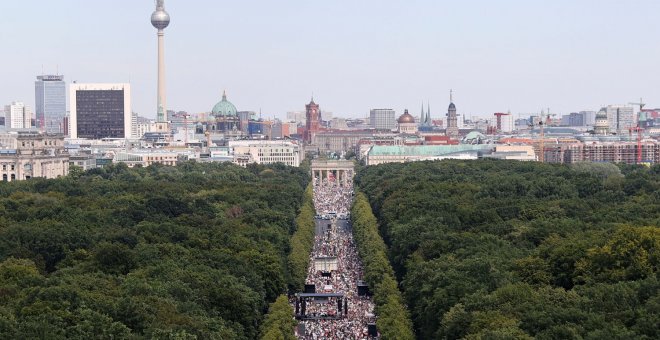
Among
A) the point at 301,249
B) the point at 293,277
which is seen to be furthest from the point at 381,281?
the point at 301,249

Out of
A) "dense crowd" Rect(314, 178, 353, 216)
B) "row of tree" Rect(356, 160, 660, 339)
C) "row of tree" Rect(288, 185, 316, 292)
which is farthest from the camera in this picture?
"dense crowd" Rect(314, 178, 353, 216)

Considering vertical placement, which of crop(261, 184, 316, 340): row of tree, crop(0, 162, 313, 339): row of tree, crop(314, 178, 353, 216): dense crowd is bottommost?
crop(314, 178, 353, 216): dense crowd

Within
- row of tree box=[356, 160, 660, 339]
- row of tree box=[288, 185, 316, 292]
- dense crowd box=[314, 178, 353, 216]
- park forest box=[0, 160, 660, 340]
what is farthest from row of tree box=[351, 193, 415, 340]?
dense crowd box=[314, 178, 353, 216]

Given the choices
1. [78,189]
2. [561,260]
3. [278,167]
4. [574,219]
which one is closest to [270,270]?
[561,260]

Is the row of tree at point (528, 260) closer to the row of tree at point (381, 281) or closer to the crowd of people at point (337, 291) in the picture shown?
the row of tree at point (381, 281)

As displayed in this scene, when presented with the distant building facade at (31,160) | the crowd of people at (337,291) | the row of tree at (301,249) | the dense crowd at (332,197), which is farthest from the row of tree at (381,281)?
the distant building facade at (31,160)

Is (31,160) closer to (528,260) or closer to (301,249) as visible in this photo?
(301,249)

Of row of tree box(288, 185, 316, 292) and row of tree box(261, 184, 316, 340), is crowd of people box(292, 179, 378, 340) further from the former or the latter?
row of tree box(261, 184, 316, 340)

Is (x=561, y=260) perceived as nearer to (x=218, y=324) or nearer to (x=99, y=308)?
(x=218, y=324)
